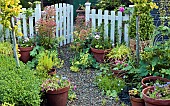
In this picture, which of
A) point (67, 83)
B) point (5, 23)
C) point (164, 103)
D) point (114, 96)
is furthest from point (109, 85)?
point (5, 23)

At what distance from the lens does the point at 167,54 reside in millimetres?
4570

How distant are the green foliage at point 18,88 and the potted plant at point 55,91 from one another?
21 centimetres

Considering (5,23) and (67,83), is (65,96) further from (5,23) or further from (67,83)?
(5,23)

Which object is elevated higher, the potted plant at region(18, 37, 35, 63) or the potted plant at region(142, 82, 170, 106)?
the potted plant at region(18, 37, 35, 63)

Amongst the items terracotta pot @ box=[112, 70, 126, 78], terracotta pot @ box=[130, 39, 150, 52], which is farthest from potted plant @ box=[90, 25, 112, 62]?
terracotta pot @ box=[112, 70, 126, 78]

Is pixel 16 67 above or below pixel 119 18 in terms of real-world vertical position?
below

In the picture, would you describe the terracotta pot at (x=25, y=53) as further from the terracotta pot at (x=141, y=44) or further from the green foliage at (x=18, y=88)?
the terracotta pot at (x=141, y=44)

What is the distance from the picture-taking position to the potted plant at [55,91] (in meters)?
4.29

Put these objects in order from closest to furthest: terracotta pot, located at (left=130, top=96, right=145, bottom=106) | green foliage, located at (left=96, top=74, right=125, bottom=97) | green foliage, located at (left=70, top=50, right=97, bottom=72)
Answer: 1. terracotta pot, located at (left=130, top=96, right=145, bottom=106)
2. green foliage, located at (left=96, top=74, right=125, bottom=97)
3. green foliage, located at (left=70, top=50, right=97, bottom=72)

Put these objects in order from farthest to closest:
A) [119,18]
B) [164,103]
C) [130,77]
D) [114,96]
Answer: [119,18], [130,77], [114,96], [164,103]

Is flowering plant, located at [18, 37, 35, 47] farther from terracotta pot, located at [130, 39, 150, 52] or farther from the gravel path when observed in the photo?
terracotta pot, located at [130, 39, 150, 52]

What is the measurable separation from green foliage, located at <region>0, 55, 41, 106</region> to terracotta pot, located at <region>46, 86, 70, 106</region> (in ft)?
1.04

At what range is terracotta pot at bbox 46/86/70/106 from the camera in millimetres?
4300

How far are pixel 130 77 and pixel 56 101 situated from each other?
152 centimetres
